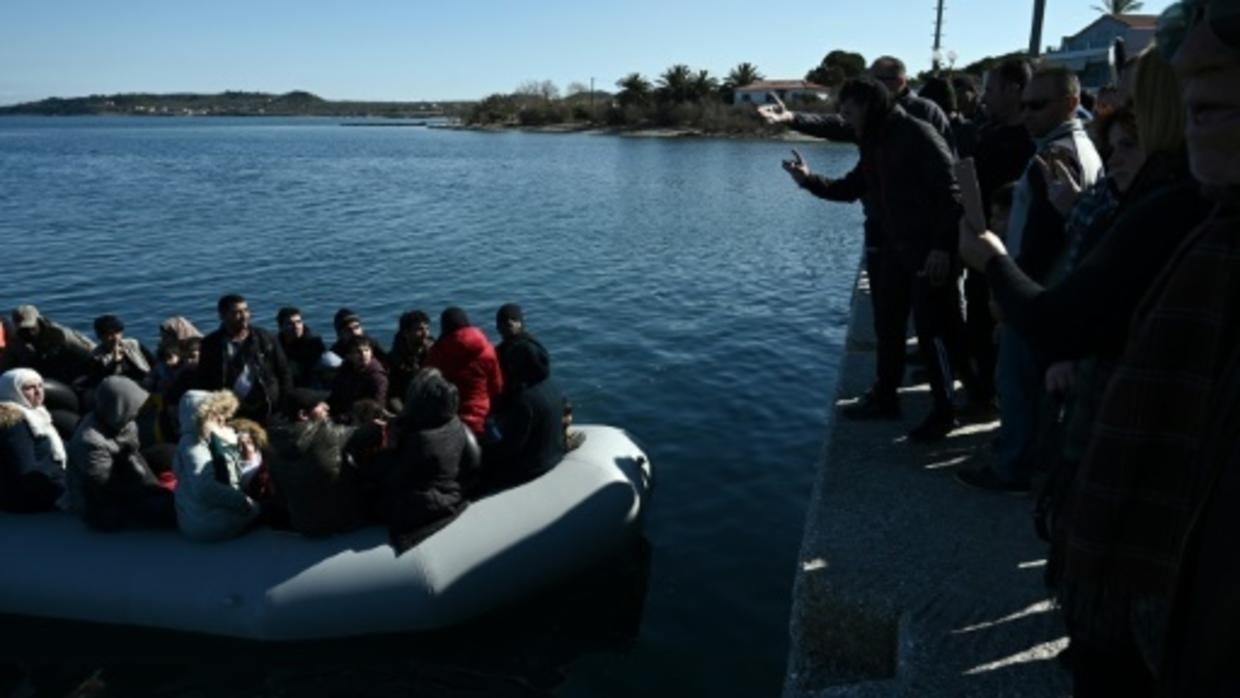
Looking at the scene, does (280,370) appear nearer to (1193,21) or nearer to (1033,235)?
(1033,235)

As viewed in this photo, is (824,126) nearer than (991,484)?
No

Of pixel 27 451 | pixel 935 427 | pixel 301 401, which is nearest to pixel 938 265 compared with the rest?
pixel 935 427

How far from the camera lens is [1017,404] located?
4375 millimetres

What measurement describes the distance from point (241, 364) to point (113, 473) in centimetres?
167

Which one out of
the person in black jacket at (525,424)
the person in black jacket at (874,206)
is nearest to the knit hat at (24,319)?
the person in black jacket at (525,424)

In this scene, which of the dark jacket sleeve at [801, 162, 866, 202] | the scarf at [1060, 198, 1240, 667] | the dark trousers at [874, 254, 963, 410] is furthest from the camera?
the dark jacket sleeve at [801, 162, 866, 202]

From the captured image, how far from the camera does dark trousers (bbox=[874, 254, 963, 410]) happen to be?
5129mm

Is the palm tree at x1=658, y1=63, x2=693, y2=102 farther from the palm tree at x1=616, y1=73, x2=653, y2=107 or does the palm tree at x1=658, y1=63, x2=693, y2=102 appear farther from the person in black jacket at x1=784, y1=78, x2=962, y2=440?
the person in black jacket at x1=784, y1=78, x2=962, y2=440

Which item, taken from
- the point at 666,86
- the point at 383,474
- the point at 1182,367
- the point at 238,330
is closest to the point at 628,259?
the point at 238,330

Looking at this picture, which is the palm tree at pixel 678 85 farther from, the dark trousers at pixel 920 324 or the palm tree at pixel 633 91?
the dark trousers at pixel 920 324

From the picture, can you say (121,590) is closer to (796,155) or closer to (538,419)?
(538,419)


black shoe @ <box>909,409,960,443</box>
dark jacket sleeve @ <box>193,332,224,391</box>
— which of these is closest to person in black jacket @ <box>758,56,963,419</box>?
black shoe @ <box>909,409,960,443</box>

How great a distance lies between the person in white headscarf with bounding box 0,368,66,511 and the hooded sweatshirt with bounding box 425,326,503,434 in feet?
8.42

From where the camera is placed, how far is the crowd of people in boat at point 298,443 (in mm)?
5316
